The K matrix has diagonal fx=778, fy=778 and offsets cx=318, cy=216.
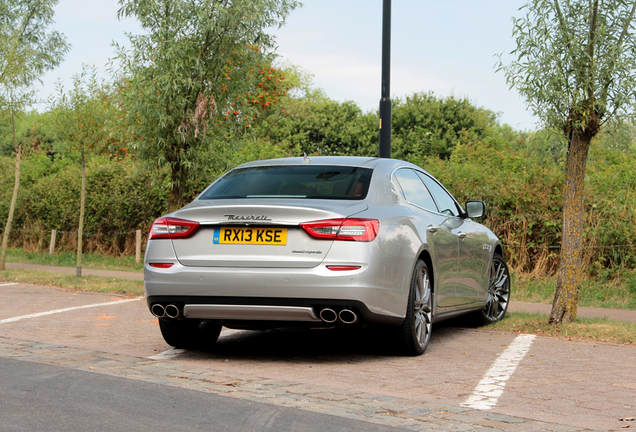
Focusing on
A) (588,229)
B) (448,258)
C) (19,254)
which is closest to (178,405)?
(448,258)

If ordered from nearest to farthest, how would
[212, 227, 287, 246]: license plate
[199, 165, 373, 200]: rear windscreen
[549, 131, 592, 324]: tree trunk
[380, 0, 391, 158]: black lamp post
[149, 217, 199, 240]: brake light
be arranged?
[212, 227, 287, 246]: license plate, [149, 217, 199, 240]: brake light, [199, 165, 373, 200]: rear windscreen, [549, 131, 592, 324]: tree trunk, [380, 0, 391, 158]: black lamp post

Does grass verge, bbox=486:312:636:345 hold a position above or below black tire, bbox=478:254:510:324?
below

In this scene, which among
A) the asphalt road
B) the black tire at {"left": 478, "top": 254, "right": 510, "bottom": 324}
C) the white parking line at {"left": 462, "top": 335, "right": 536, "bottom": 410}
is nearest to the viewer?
the asphalt road

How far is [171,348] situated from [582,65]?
498cm

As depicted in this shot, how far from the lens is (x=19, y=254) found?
2209 centimetres

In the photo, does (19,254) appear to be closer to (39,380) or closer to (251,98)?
(251,98)

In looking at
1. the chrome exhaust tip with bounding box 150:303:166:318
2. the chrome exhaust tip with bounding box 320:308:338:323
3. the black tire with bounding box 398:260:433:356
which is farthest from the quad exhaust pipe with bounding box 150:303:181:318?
the black tire with bounding box 398:260:433:356

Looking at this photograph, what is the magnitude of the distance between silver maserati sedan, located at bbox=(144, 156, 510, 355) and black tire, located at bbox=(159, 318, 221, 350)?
13mm

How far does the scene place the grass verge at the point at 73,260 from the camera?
17922 mm

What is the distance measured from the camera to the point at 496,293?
368 inches

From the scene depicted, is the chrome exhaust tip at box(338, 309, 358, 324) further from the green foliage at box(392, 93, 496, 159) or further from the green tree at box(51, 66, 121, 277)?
the green foliage at box(392, 93, 496, 159)

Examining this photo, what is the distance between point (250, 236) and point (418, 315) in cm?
172

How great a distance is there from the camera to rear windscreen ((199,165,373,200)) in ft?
21.1

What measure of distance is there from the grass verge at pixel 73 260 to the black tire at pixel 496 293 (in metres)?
9.75
